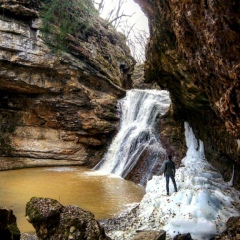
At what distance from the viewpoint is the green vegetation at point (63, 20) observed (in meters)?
17.6

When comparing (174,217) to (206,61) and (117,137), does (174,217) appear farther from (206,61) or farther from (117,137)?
(117,137)

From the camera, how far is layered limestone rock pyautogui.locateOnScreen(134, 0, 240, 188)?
213 inches

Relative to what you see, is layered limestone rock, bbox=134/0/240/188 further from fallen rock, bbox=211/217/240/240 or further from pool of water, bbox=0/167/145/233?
pool of water, bbox=0/167/145/233

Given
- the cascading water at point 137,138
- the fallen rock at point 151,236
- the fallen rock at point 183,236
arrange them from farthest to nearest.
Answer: the cascading water at point 137,138 → the fallen rock at point 183,236 → the fallen rock at point 151,236

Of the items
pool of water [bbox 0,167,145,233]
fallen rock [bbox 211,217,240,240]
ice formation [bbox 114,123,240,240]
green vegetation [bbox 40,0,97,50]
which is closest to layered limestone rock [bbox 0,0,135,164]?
green vegetation [bbox 40,0,97,50]

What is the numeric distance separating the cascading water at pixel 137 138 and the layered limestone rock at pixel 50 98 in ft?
3.15

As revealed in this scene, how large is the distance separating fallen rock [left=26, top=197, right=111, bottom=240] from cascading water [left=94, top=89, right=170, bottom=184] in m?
8.37

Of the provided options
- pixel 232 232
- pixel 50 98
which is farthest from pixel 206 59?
pixel 50 98

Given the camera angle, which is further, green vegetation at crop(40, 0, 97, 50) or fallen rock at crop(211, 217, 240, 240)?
green vegetation at crop(40, 0, 97, 50)

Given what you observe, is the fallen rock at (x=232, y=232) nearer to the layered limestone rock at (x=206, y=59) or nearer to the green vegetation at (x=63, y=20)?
the layered limestone rock at (x=206, y=59)

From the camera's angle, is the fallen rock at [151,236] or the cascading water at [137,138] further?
the cascading water at [137,138]

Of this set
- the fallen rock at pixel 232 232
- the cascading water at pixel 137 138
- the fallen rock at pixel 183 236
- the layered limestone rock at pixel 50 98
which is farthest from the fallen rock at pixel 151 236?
the layered limestone rock at pixel 50 98

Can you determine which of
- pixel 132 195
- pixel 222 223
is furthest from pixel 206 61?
pixel 132 195

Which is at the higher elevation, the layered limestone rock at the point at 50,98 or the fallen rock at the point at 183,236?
the layered limestone rock at the point at 50,98
